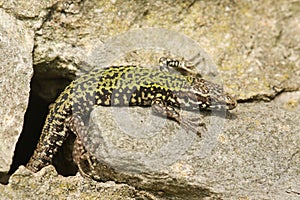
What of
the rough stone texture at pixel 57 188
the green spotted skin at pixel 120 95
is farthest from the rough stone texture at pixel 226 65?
the green spotted skin at pixel 120 95

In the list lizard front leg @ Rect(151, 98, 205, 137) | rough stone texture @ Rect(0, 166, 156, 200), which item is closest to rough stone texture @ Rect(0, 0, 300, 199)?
rough stone texture @ Rect(0, 166, 156, 200)

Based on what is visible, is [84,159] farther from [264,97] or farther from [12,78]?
[264,97]

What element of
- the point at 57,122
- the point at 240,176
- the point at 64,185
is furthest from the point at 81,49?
the point at 240,176

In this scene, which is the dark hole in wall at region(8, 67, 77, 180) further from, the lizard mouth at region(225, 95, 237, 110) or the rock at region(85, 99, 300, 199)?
the lizard mouth at region(225, 95, 237, 110)

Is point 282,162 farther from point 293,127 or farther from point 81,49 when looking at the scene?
point 81,49

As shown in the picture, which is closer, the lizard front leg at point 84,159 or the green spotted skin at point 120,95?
the lizard front leg at point 84,159

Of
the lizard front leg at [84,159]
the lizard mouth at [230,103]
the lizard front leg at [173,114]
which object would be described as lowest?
the lizard front leg at [84,159]

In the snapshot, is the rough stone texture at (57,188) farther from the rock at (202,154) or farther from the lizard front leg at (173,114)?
the lizard front leg at (173,114)
